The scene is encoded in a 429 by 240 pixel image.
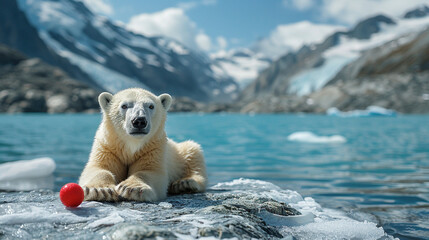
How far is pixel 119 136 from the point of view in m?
3.95

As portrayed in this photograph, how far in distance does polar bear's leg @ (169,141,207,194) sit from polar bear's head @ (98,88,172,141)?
2.61ft

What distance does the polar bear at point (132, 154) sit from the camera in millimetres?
3484

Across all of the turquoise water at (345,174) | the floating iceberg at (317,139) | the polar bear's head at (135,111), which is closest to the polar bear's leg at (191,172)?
the polar bear's head at (135,111)

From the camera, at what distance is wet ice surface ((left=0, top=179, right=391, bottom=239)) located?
7.92 feet

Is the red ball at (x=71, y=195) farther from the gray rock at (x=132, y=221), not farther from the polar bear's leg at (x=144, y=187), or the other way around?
the polar bear's leg at (x=144, y=187)

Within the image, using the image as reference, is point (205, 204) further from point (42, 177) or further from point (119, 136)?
point (42, 177)

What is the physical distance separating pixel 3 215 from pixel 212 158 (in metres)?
9.82

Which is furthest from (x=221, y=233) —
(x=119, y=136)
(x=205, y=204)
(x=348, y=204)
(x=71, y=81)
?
(x=71, y=81)

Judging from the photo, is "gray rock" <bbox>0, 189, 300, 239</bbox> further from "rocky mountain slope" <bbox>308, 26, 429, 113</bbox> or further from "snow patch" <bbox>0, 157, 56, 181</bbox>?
"rocky mountain slope" <bbox>308, 26, 429, 113</bbox>

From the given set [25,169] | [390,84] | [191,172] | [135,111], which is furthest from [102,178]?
[390,84]

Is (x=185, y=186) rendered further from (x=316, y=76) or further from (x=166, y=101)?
(x=316, y=76)

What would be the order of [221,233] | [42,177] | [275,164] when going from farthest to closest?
[275,164] → [42,177] → [221,233]

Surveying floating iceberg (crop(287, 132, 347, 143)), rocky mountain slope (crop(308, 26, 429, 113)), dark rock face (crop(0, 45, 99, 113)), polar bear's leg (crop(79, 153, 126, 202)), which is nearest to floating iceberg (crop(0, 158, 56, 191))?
polar bear's leg (crop(79, 153, 126, 202))

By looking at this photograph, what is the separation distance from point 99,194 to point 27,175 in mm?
5323
